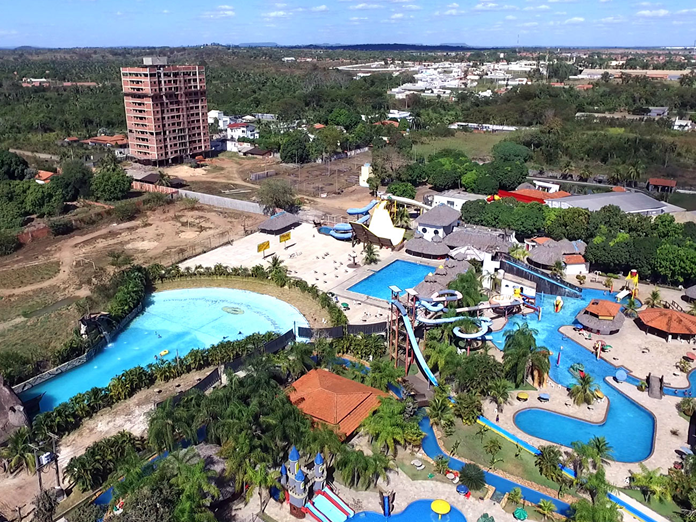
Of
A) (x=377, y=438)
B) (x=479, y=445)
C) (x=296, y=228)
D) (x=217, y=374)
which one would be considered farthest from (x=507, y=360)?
(x=296, y=228)

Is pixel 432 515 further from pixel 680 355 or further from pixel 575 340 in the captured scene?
pixel 680 355

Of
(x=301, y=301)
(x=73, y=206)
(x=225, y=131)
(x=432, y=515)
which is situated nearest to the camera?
(x=432, y=515)

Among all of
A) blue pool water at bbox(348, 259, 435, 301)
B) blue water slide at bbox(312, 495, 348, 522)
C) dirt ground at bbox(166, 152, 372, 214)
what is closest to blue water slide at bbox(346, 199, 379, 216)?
dirt ground at bbox(166, 152, 372, 214)

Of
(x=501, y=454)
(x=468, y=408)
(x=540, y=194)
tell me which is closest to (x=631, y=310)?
(x=468, y=408)

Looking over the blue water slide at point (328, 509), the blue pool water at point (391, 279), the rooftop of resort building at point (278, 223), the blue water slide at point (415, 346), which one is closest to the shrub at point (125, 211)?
the rooftop of resort building at point (278, 223)

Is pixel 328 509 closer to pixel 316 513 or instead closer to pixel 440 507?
pixel 316 513
